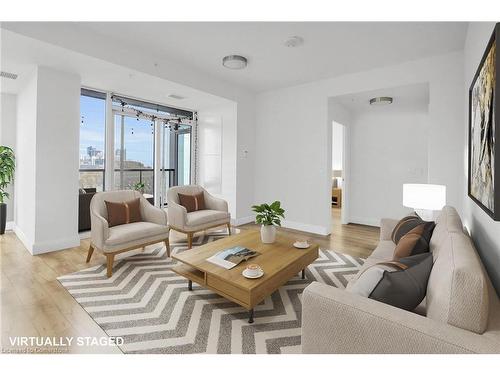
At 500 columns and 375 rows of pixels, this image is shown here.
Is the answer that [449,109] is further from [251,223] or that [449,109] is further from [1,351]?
[1,351]

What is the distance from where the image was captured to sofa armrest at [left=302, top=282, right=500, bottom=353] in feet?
3.05

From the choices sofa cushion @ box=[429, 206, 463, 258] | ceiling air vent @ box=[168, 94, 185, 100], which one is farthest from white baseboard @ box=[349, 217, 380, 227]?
ceiling air vent @ box=[168, 94, 185, 100]

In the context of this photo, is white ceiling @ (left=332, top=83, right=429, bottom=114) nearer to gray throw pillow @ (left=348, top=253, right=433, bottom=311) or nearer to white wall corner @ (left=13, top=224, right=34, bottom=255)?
gray throw pillow @ (left=348, top=253, right=433, bottom=311)

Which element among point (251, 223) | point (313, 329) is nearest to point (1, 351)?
point (313, 329)

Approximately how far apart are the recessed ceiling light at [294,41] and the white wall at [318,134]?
1.41m

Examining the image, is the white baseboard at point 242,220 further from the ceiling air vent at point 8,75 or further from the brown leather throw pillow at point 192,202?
the ceiling air vent at point 8,75

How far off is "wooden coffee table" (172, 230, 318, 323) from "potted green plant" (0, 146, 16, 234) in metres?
3.76

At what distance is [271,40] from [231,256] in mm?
2634

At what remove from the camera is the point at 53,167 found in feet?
11.4

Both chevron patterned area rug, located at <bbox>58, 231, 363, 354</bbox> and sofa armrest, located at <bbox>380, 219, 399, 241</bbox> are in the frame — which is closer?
chevron patterned area rug, located at <bbox>58, 231, 363, 354</bbox>

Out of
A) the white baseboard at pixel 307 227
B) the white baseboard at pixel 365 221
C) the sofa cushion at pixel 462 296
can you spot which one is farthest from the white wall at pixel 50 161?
the white baseboard at pixel 365 221

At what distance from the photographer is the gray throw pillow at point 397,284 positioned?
120cm

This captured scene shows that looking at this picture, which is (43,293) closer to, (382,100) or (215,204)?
(215,204)
